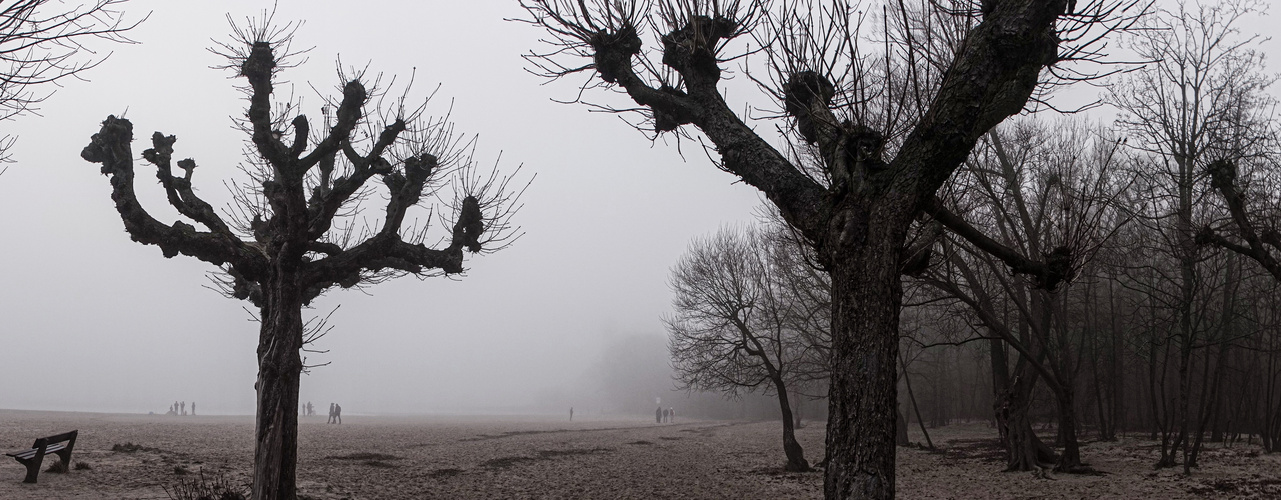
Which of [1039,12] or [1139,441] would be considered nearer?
[1039,12]

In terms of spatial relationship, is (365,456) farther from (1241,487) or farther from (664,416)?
(664,416)

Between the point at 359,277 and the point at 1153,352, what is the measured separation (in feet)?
68.7

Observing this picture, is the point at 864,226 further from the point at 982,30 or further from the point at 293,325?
the point at 293,325

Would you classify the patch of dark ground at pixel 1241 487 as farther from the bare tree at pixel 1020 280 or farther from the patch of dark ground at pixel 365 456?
the patch of dark ground at pixel 365 456

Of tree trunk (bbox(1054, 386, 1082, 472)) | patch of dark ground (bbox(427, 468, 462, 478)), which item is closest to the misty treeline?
tree trunk (bbox(1054, 386, 1082, 472))

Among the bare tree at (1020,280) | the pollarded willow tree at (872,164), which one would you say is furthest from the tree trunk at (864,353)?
the bare tree at (1020,280)

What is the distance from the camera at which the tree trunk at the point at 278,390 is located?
959 cm

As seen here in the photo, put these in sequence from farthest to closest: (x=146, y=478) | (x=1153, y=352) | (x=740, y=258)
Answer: (x=740, y=258)
(x=1153, y=352)
(x=146, y=478)

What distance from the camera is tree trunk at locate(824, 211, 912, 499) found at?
463 centimetres

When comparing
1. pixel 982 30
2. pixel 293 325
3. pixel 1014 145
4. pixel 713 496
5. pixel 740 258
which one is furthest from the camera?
pixel 740 258

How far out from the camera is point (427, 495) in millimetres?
12609

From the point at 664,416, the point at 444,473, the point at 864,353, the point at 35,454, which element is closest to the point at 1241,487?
the point at 864,353

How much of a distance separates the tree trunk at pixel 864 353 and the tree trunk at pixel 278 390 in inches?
304

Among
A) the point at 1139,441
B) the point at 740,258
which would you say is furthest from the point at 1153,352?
the point at 740,258
